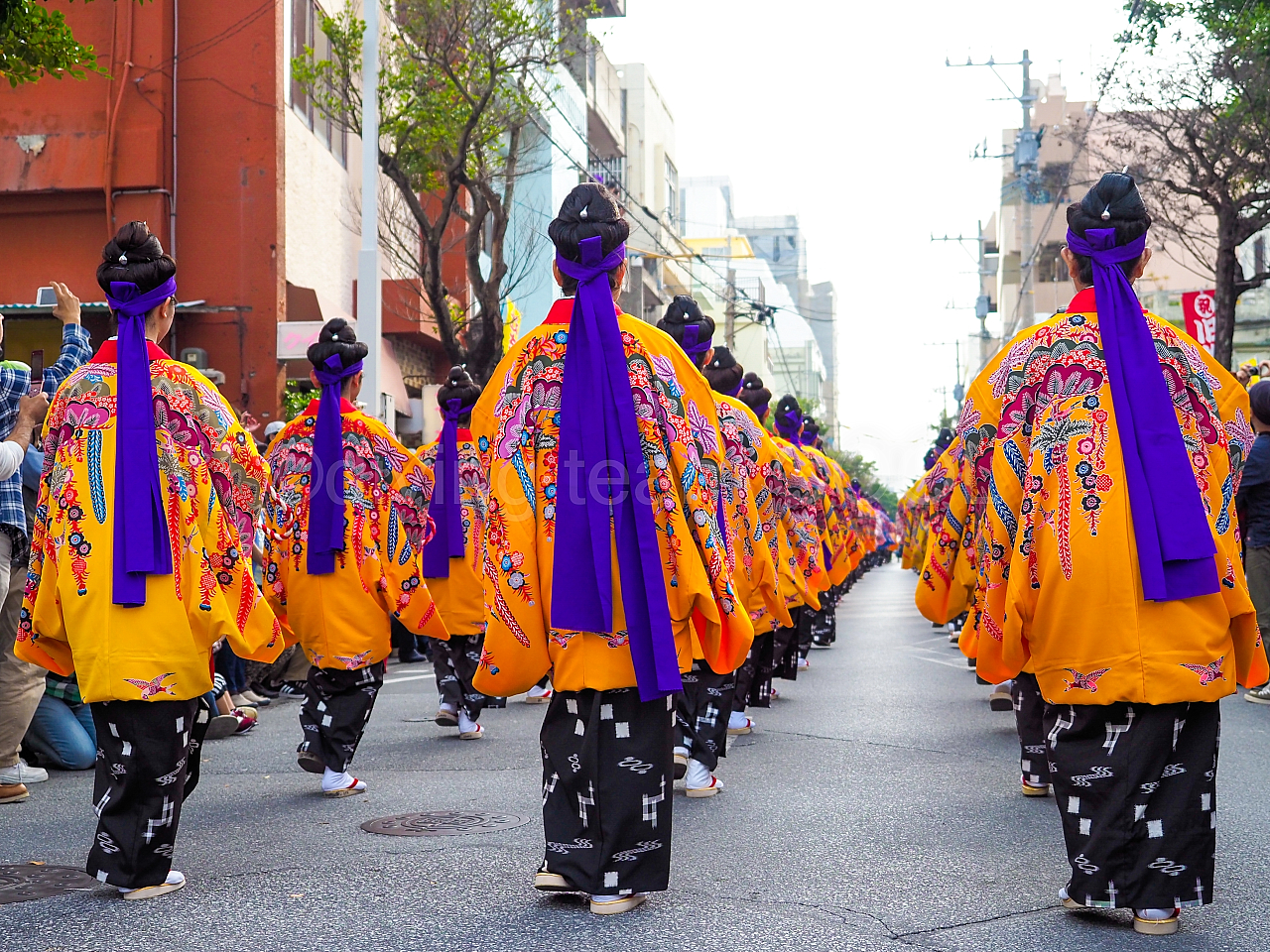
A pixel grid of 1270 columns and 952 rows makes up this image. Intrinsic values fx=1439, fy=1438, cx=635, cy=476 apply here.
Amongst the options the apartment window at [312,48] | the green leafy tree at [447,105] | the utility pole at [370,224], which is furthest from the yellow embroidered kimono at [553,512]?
the apartment window at [312,48]

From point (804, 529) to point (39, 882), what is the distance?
5.13 m

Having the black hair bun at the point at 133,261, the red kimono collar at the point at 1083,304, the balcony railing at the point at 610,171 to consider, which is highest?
the balcony railing at the point at 610,171

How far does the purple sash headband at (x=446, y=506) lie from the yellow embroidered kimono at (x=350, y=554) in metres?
1.40

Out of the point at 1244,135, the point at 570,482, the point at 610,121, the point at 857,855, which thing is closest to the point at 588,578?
the point at 570,482

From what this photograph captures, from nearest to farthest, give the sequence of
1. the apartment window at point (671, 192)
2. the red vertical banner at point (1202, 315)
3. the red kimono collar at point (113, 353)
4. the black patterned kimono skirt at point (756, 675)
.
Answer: the red kimono collar at point (113, 353) → the black patterned kimono skirt at point (756, 675) → the red vertical banner at point (1202, 315) → the apartment window at point (671, 192)

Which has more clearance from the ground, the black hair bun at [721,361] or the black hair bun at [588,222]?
the black hair bun at [588,222]

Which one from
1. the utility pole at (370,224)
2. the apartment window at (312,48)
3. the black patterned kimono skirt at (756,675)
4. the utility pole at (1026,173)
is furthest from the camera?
the utility pole at (1026,173)

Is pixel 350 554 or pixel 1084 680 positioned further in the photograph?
pixel 350 554

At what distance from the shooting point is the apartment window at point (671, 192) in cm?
5119

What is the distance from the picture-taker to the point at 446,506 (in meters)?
8.28

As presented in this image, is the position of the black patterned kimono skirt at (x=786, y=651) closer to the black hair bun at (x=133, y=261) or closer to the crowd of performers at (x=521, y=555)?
the crowd of performers at (x=521, y=555)

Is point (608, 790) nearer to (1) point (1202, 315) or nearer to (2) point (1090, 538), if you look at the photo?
(2) point (1090, 538)

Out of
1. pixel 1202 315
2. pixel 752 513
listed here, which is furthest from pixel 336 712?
pixel 1202 315

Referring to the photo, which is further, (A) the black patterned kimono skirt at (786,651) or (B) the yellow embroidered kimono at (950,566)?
(A) the black patterned kimono skirt at (786,651)
